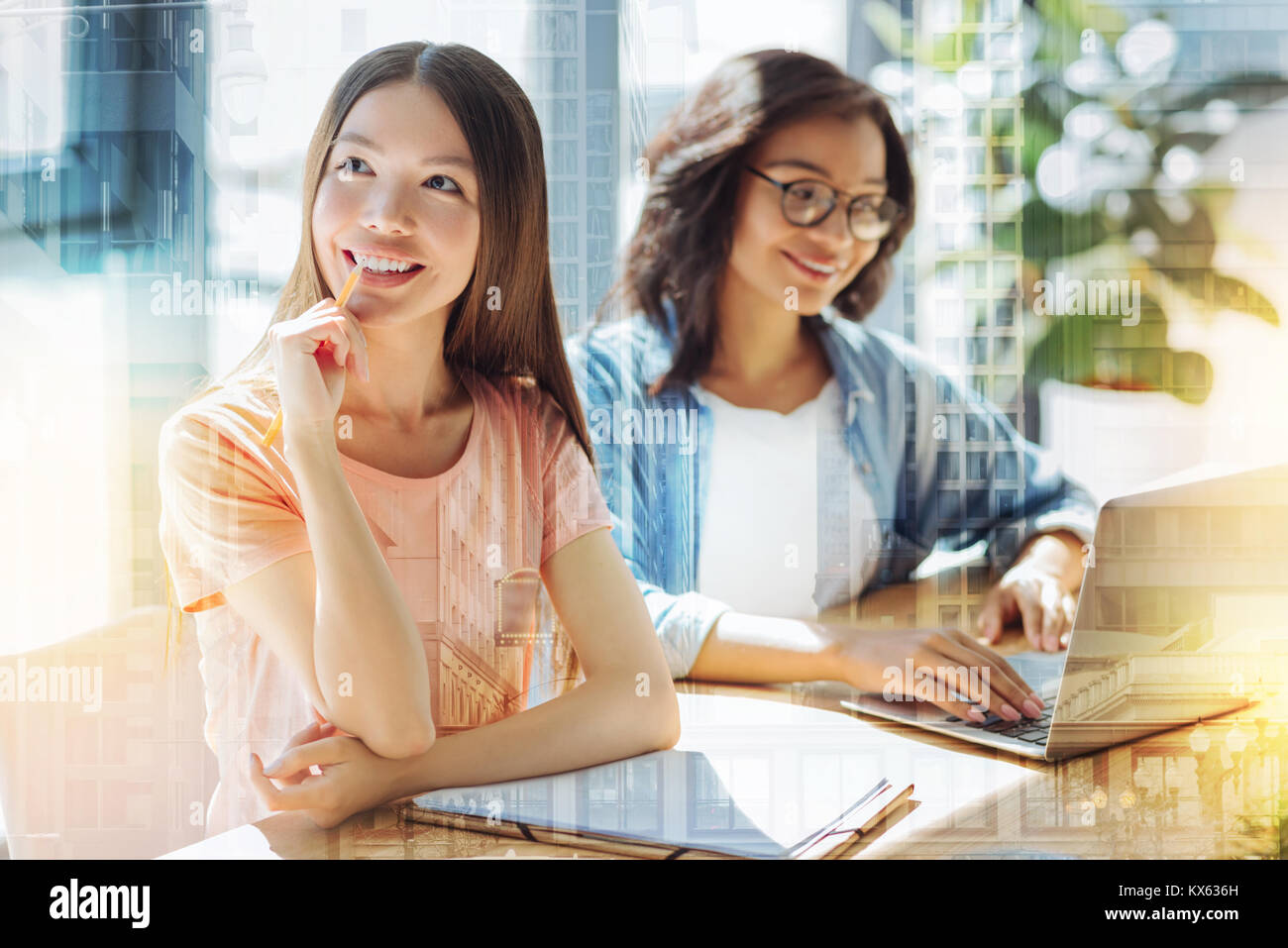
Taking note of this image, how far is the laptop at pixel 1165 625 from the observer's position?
143cm

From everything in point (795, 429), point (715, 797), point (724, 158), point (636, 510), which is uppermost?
point (724, 158)

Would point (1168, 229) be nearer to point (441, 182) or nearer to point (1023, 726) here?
point (1023, 726)

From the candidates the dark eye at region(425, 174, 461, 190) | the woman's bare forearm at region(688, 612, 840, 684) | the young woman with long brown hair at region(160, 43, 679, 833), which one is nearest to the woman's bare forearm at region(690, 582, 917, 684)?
the woman's bare forearm at region(688, 612, 840, 684)

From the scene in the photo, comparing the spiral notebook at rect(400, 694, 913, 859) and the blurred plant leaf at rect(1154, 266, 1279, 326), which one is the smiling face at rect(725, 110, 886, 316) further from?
the spiral notebook at rect(400, 694, 913, 859)

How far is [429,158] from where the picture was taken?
1385 millimetres

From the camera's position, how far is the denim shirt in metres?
1.51

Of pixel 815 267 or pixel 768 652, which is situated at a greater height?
pixel 815 267

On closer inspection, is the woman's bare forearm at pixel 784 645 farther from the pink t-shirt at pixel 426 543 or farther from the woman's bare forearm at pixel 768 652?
the pink t-shirt at pixel 426 543

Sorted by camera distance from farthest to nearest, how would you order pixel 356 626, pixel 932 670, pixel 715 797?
1. pixel 932 670
2. pixel 715 797
3. pixel 356 626

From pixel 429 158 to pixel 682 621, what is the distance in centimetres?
68

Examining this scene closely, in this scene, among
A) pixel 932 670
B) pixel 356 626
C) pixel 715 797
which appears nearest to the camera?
pixel 356 626

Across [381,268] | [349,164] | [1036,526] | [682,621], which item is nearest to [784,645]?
[682,621]

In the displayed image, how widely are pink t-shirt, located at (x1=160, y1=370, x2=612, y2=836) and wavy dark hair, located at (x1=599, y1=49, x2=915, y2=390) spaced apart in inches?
9.3
